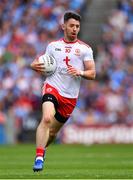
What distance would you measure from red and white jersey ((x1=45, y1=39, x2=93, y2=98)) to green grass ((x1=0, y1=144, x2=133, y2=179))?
136cm

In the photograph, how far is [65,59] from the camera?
42.7 ft

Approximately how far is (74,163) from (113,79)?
11.4 meters

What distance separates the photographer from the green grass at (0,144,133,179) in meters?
11.9

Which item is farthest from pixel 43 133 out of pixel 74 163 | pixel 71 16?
pixel 74 163

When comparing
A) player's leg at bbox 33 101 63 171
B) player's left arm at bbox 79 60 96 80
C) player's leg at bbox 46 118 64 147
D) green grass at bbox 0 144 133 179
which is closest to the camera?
green grass at bbox 0 144 133 179

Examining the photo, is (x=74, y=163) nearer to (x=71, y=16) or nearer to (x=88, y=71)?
(x=88, y=71)

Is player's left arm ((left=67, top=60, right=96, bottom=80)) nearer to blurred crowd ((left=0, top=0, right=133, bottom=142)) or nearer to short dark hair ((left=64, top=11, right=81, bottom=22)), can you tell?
short dark hair ((left=64, top=11, right=81, bottom=22))

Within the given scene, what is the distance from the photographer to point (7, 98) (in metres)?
27.0

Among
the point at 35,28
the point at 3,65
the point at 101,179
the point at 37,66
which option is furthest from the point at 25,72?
the point at 101,179

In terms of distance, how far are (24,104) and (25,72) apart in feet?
5.05

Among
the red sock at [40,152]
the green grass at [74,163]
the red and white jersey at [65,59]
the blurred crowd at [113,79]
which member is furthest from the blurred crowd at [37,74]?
the red sock at [40,152]

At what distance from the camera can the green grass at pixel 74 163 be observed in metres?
11.9

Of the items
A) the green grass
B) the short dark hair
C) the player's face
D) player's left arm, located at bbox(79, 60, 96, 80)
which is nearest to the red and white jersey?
player's left arm, located at bbox(79, 60, 96, 80)

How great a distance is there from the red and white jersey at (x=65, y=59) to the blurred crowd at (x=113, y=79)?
40.5 ft
